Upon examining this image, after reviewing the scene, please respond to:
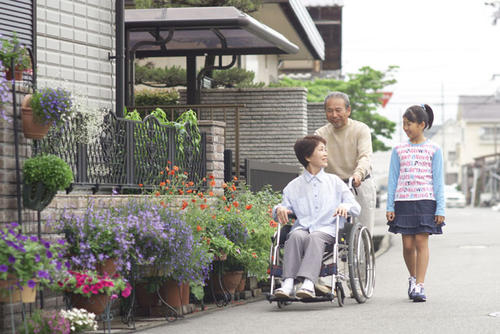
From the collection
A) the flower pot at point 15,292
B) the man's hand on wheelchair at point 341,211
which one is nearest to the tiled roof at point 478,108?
the man's hand on wheelchair at point 341,211

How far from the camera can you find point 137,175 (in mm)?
9289

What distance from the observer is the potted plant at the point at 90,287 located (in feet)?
21.2

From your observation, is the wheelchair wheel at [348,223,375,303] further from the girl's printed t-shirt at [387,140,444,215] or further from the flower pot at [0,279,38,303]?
the flower pot at [0,279,38,303]

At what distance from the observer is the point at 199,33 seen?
48.4 feet

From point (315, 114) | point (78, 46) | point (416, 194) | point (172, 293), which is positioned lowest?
point (172, 293)

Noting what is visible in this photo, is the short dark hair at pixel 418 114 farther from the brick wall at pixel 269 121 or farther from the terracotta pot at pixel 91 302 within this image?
the brick wall at pixel 269 121

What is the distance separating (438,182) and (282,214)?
5.35 ft

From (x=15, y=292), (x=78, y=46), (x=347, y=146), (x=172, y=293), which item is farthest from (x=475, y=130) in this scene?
(x=15, y=292)

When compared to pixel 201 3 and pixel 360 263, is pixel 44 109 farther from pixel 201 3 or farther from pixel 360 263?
pixel 201 3

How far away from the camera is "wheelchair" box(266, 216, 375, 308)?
27.2 feet

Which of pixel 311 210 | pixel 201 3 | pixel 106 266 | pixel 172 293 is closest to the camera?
pixel 106 266

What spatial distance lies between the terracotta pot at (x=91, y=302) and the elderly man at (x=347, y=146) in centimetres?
335

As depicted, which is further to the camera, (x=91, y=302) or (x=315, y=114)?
(x=315, y=114)

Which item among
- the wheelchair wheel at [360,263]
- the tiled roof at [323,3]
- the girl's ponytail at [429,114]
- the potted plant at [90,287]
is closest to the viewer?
the potted plant at [90,287]
